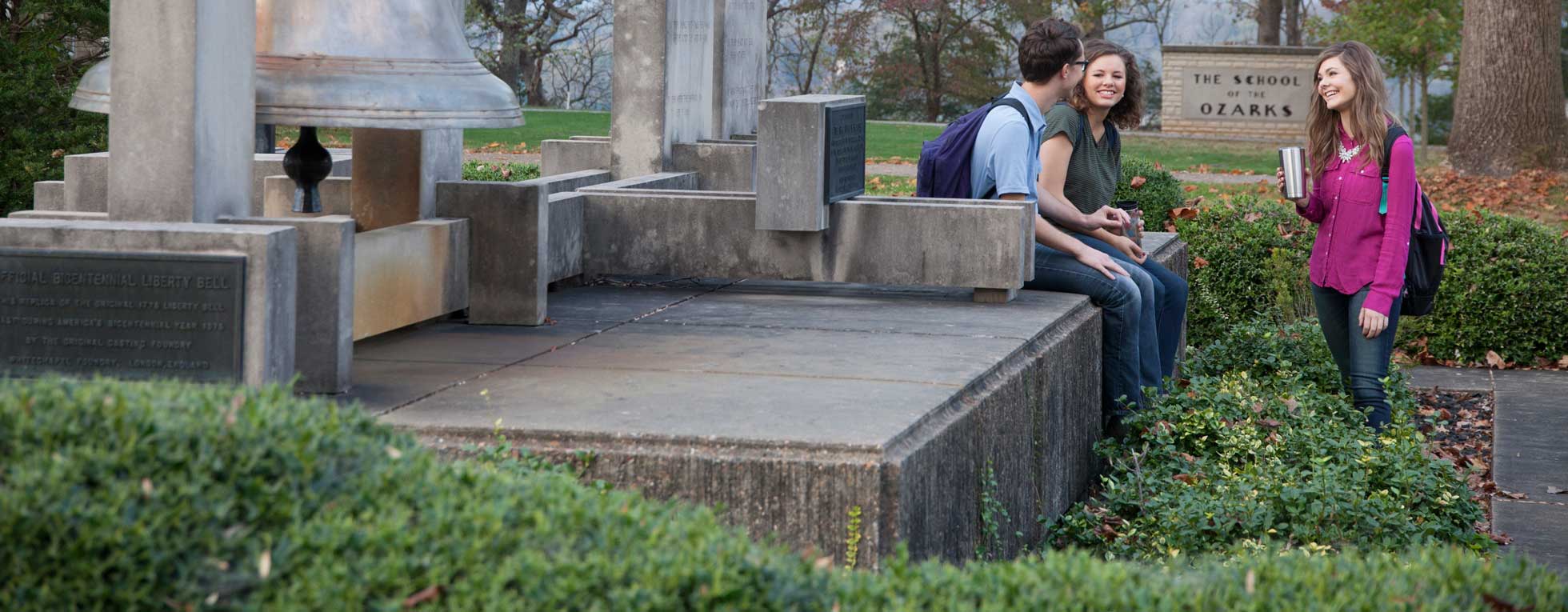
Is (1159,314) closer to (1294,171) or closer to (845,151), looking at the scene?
(1294,171)

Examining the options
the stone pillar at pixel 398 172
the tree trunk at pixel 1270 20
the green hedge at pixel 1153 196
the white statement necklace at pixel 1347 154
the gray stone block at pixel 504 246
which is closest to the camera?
the gray stone block at pixel 504 246

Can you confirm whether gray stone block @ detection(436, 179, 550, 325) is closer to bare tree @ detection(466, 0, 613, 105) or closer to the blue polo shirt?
the blue polo shirt

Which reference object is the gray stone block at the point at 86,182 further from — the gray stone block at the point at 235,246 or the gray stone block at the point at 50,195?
the gray stone block at the point at 235,246

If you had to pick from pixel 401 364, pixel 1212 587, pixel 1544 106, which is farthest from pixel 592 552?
pixel 1544 106

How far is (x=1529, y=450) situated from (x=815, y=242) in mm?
3279

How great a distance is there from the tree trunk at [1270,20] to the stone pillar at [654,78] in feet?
84.5

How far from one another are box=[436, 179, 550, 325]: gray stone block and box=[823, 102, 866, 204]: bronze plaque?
1260 mm

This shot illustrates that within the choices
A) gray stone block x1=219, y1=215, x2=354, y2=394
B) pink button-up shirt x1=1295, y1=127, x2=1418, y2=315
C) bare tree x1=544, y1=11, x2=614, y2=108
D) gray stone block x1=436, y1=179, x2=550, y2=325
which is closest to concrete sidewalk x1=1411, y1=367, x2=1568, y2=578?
pink button-up shirt x1=1295, y1=127, x2=1418, y2=315

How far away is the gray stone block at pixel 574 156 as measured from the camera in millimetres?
9562

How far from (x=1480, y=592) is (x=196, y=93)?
3.44m

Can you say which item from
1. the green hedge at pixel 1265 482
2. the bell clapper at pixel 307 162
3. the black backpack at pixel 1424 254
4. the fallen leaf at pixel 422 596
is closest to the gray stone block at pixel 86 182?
the bell clapper at pixel 307 162

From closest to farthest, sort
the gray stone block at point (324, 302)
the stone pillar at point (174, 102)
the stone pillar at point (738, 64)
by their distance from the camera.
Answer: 1. the stone pillar at point (174, 102)
2. the gray stone block at point (324, 302)
3. the stone pillar at point (738, 64)

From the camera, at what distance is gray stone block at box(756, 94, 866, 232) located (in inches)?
263

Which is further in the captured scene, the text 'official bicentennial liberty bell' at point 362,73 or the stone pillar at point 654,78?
the stone pillar at point 654,78
